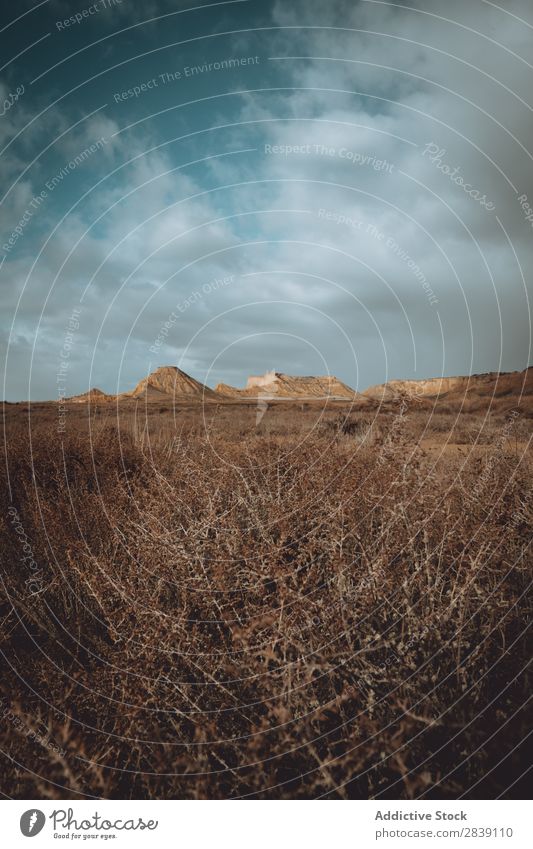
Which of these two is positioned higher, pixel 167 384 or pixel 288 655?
pixel 167 384

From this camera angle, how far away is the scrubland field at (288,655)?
1.81m

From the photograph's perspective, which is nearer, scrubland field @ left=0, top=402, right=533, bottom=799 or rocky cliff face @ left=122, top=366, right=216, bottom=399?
scrubland field @ left=0, top=402, right=533, bottom=799

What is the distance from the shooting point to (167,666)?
242 cm

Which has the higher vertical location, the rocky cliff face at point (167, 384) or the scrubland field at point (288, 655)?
the rocky cliff face at point (167, 384)

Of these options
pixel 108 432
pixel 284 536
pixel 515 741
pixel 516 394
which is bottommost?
pixel 515 741

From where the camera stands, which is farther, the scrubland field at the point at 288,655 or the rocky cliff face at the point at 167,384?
the rocky cliff face at the point at 167,384

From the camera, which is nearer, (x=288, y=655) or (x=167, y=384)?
(x=288, y=655)

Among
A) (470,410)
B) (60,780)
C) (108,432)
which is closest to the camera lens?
(60,780)

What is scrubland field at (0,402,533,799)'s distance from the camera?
181cm

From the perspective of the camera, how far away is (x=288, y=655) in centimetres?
241

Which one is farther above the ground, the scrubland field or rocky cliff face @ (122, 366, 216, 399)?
rocky cliff face @ (122, 366, 216, 399)

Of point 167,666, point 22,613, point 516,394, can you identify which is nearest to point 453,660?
point 167,666
